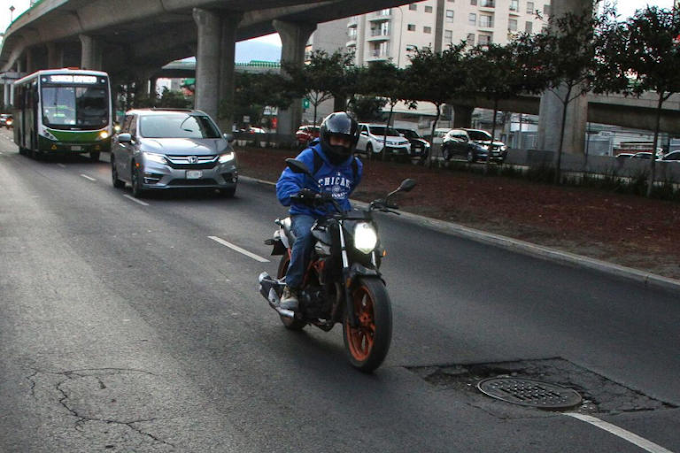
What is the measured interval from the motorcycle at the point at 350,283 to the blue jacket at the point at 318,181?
0.54 feet

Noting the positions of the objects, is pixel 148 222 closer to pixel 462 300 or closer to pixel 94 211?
pixel 94 211

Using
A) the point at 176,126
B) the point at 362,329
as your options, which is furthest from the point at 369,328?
the point at 176,126

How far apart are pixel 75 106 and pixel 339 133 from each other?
26.5 metres

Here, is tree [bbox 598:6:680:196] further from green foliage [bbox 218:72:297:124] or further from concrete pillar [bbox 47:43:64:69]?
concrete pillar [bbox 47:43:64:69]

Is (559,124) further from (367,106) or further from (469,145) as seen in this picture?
(367,106)

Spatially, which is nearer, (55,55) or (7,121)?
(55,55)

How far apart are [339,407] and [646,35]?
17369 mm

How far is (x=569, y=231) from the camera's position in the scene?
47.3 feet

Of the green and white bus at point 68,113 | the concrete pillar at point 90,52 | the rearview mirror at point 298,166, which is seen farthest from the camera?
the concrete pillar at point 90,52

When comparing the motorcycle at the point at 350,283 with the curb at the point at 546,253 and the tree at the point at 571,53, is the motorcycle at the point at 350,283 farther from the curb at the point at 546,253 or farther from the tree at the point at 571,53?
the tree at the point at 571,53

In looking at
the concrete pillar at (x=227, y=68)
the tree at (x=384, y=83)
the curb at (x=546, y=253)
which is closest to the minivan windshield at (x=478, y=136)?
the tree at (x=384, y=83)

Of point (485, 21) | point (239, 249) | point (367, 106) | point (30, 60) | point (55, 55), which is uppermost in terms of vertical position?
point (485, 21)

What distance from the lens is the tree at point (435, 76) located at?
31688 millimetres

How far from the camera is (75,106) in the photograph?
101ft
